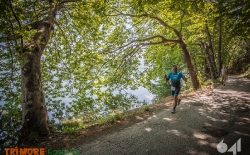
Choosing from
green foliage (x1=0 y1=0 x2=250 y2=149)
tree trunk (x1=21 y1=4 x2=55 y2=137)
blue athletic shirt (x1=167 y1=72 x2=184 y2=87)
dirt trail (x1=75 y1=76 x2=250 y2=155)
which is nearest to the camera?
dirt trail (x1=75 y1=76 x2=250 y2=155)

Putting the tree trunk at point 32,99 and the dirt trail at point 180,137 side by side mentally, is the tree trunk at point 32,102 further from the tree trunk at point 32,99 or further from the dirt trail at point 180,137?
the dirt trail at point 180,137

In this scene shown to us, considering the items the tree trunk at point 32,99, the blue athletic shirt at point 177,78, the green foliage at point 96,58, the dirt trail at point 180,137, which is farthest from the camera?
the green foliage at point 96,58

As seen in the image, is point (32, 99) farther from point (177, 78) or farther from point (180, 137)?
point (177, 78)

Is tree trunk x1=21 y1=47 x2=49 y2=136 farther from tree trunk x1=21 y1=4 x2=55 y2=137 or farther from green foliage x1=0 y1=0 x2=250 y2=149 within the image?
green foliage x1=0 y1=0 x2=250 y2=149

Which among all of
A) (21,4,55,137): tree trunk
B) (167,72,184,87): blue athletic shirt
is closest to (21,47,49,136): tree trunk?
(21,4,55,137): tree trunk

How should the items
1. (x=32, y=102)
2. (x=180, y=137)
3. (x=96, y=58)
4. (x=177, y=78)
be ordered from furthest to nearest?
(x=96, y=58) → (x=177, y=78) → (x=32, y=102) → (x=180, y=137)

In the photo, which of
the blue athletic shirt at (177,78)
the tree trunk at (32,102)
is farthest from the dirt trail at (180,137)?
the tree trunk at (32,102)

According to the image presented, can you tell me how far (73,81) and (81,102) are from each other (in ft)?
4.71

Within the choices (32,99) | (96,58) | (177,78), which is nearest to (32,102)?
(32,99)

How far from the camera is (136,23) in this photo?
11023 millimetres

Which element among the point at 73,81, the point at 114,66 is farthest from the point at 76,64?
the point at 114,66

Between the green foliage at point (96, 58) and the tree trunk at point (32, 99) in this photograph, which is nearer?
the tree trunk at point (32, 99)

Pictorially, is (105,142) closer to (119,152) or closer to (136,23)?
(119,152)

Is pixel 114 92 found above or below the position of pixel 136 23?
below
